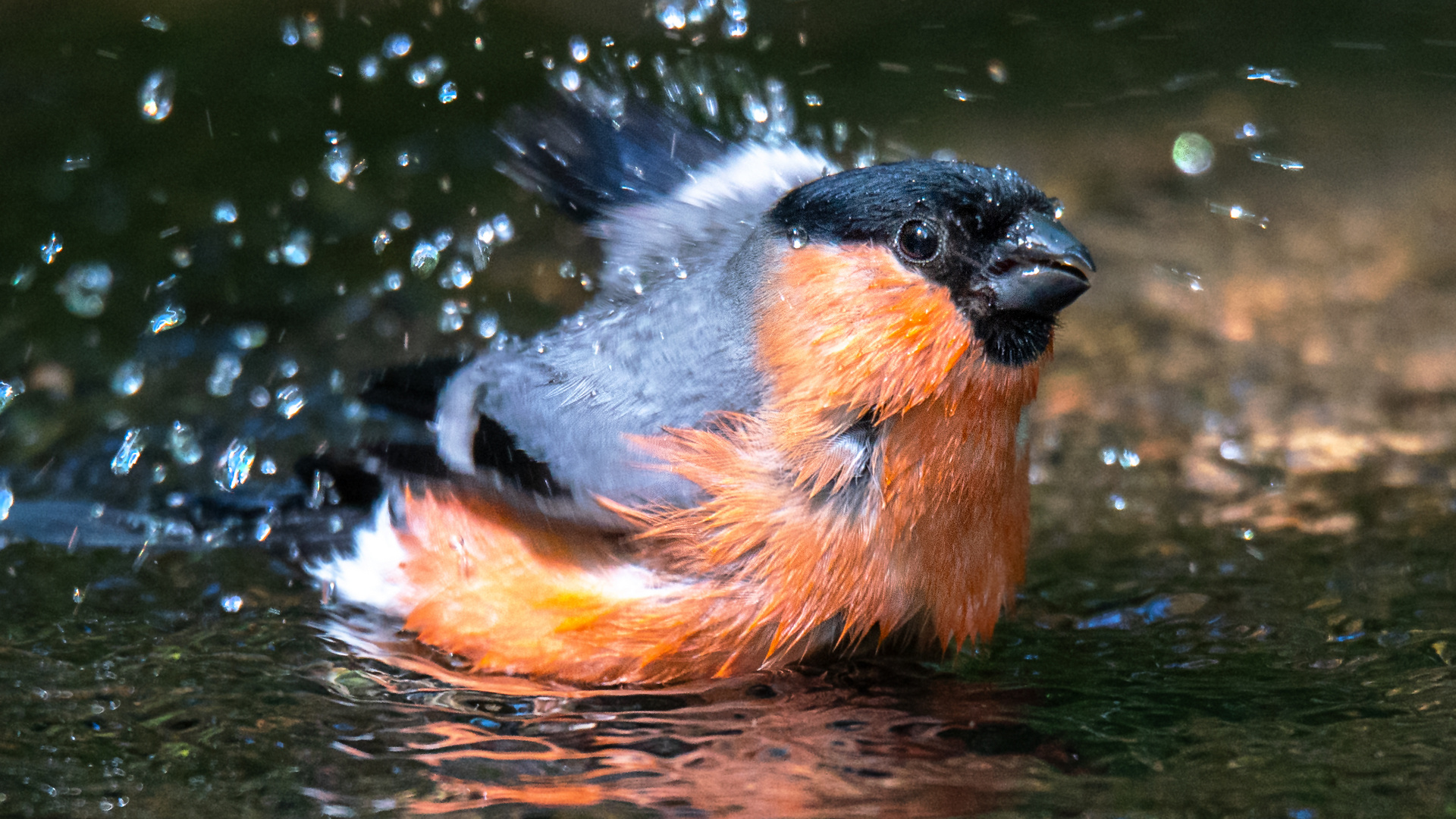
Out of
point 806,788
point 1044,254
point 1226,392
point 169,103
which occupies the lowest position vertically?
point 806,788

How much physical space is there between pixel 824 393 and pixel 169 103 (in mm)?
4696

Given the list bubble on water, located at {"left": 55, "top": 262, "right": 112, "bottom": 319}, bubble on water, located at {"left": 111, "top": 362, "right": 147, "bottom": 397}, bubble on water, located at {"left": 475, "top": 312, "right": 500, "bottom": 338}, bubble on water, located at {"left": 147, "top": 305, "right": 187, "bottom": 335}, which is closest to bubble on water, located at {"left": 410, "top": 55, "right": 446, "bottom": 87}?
bubble on water, located at {"left": 475, "top": 312, "right": 500, "bottom": 338}

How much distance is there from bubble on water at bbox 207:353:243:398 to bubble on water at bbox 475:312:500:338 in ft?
3.66

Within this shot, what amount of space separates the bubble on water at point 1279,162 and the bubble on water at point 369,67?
4.46 metres

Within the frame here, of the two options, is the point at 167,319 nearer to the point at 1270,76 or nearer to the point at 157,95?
the point at 157,95

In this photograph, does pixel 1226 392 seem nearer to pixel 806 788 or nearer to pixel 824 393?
pixel 824 393

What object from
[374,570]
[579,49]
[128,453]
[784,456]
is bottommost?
[374,570]

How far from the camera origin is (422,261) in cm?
675

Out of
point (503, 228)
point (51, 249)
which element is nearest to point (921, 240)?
point (503, 228)

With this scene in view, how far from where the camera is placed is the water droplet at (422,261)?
6742mm

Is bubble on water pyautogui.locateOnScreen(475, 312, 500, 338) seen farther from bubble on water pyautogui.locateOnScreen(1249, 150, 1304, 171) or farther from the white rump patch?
bubble on water pyautogui.locateOnScreen(1249, 150, 1304, 171)

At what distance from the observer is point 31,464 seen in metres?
4.90

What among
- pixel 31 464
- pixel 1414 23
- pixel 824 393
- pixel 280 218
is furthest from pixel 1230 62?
pixel 31 464

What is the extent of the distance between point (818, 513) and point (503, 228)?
406 centimetres
